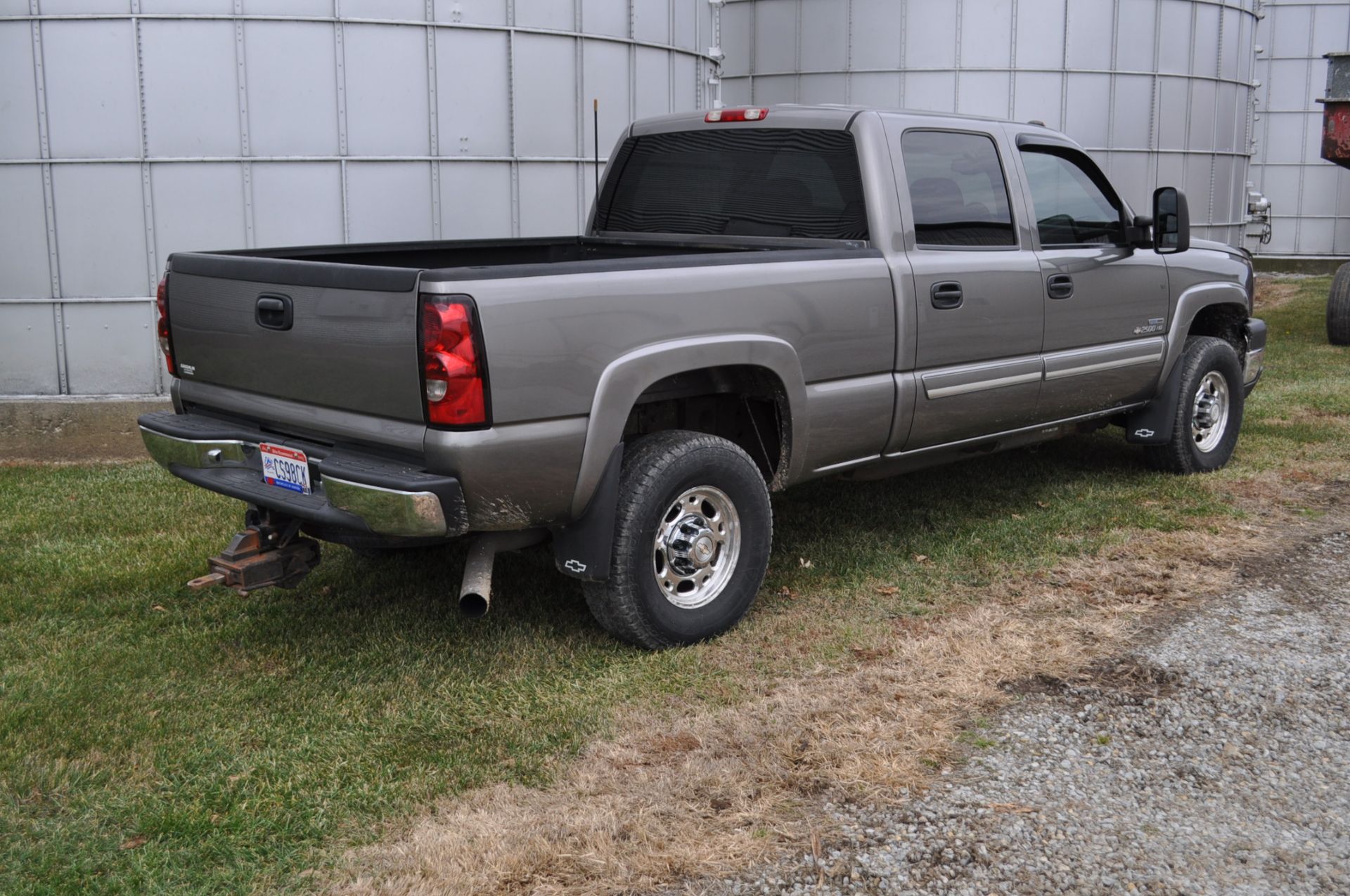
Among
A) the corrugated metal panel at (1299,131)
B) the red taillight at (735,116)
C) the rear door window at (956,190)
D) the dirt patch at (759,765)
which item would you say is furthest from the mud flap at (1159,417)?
the corrugated metal panel at (1299,131)

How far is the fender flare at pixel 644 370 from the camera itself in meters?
4.24

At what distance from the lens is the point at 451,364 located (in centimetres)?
388

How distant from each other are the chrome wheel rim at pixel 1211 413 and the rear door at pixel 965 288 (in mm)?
1860

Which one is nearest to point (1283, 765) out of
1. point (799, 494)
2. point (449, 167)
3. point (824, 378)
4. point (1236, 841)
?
point (1236, 841)

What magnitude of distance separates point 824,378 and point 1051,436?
2025 mm

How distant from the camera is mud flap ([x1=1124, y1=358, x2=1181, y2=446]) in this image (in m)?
6.99

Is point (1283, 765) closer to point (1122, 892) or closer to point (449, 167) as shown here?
point (1122, 892)

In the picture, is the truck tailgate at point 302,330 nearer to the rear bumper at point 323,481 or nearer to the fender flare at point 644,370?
the rear bumper at point 323,481

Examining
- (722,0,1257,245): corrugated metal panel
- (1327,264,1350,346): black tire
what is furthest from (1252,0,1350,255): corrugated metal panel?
(1327,264,1350,346): black tire

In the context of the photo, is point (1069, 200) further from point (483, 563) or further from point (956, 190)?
point (483, 563)

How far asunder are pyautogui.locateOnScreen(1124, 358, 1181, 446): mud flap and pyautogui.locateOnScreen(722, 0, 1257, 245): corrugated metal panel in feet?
27.6

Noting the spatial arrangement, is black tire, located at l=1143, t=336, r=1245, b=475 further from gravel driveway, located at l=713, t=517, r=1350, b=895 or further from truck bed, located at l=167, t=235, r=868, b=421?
truck bed, located at l=167, t=235, r=868, b=421

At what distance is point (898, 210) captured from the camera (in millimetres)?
Answer: 5254

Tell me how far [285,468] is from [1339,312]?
37.7ft
